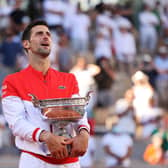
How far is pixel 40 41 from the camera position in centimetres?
548

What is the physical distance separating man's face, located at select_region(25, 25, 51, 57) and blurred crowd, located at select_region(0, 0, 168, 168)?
22.7ft

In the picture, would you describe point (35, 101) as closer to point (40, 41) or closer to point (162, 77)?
point (40, 41)

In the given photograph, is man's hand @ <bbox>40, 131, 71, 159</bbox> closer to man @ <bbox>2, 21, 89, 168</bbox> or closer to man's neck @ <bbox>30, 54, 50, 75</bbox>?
man @ <bbox>2, 21, 89, 168</bbox>

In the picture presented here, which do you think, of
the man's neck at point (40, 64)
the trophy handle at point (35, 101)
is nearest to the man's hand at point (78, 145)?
the trophy handle at point (35, 101)

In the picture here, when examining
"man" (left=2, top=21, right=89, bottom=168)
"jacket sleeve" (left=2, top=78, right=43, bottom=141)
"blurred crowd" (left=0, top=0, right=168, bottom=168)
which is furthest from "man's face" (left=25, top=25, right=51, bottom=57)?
"blurred crowd" (left=0, top=0, right=168, bottom=168)

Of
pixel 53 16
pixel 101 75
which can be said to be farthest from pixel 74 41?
pixel 101 75

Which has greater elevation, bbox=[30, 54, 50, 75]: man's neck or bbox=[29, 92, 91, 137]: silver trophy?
bbox=[30, 54, 50, 75]: man's neck

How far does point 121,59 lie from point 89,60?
837 millimetres

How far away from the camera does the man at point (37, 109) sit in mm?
5180

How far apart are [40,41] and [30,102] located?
0.45m

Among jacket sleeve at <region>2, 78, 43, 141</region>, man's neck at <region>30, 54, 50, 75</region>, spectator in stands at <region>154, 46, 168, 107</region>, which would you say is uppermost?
man's neck at <region>30, 54, 50, 75</region>

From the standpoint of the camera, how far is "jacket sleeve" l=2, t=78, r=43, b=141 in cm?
522

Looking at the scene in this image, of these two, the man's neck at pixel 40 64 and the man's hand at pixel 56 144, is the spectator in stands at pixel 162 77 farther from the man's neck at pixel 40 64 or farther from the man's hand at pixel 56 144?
the man's hand at pixel 56 144

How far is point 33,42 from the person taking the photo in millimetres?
5516
